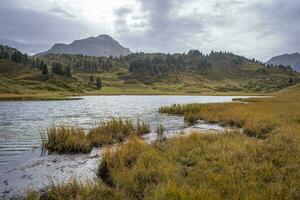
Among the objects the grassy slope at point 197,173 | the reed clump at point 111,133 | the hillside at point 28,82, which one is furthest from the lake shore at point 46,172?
the hillside at point 28,82

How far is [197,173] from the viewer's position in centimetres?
1135

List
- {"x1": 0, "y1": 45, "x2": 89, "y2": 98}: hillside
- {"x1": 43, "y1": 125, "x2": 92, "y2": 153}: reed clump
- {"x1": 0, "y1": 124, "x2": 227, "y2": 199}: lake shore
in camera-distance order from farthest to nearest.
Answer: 1. {"x1": 0, "y1": 45, "x2": 89, "y2": 98}: hillside
2. {"x1": 43, "y1": 125, "x2": 92, "y2": 153}: reed clump
3. {"x1": 0, "y1": 124, "x2": 227, "y2": 199}: lake shore

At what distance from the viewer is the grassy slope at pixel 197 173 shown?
9156 millimetres

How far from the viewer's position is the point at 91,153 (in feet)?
61.8

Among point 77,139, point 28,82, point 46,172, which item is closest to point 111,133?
point 77,139

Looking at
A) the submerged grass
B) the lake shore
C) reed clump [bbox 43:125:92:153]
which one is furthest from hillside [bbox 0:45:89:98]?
the lake shore

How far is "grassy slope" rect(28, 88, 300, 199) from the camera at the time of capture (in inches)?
360

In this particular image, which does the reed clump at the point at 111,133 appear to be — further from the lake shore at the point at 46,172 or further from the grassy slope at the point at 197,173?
the grassy slope at the point at 197,173

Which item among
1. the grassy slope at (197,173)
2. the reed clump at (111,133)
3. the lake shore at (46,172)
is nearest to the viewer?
the grassy slope at (197,173)

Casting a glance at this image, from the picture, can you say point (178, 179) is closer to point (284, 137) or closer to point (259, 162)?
point (259, 162)

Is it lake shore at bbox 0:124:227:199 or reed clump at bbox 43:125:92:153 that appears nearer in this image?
lake shore at bbox 0:124:227:199

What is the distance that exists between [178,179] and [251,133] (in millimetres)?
14512

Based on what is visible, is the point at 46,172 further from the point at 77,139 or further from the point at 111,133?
the point at 111,133

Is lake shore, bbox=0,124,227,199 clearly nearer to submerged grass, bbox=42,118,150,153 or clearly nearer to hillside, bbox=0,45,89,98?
submerged grass, bbox=42,118,150,153
